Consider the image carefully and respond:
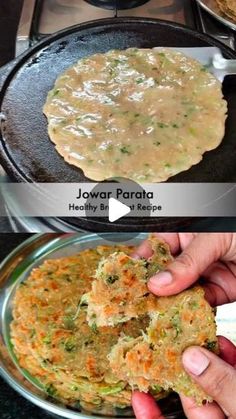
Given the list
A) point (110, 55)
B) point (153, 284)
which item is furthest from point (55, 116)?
point (153, 284)

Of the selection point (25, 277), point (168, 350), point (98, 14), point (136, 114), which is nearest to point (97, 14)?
point (98, 14)

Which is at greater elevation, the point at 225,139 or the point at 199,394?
the point at 225,139

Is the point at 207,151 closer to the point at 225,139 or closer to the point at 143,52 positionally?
the point at 225,139

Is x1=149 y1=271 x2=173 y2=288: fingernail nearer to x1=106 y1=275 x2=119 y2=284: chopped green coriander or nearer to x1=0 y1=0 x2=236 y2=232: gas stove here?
x1=106 y1=275 x2=119 y2=284: chopped green coriander

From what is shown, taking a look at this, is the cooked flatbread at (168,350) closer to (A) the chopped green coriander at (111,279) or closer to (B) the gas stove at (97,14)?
(A) the chopped green coriander at (111,279)

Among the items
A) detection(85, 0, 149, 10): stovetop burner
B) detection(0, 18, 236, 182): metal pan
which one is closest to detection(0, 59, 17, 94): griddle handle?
detection(0, 18, 236, 182): metal pan

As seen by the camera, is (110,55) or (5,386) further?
(110,55)
